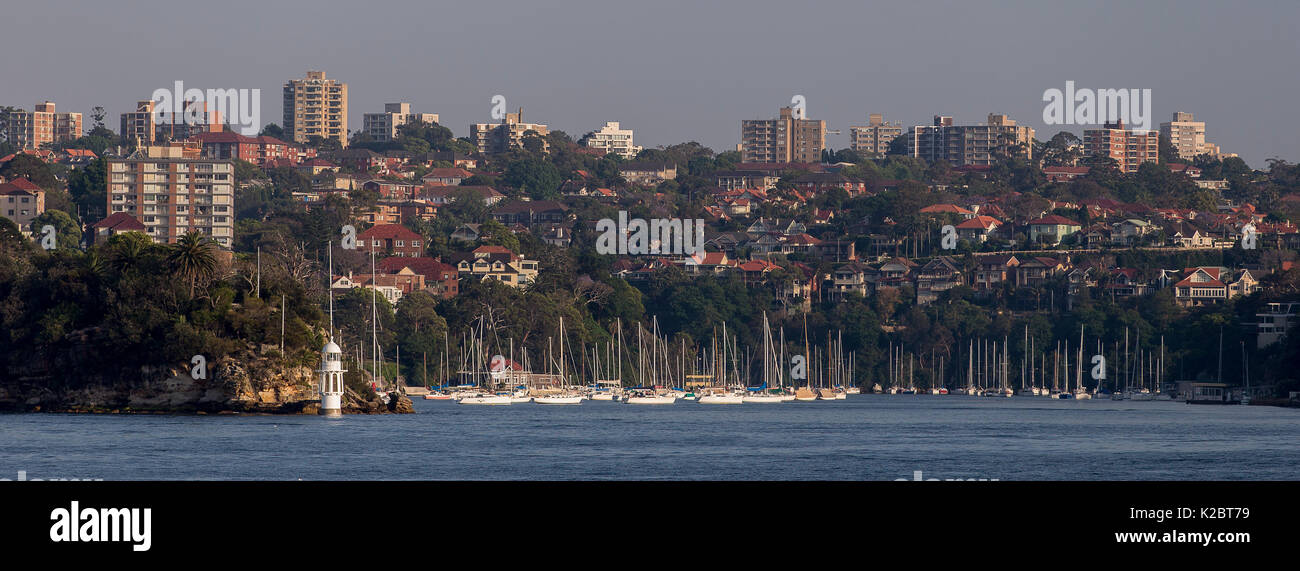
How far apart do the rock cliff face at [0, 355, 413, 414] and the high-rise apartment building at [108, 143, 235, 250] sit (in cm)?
6636

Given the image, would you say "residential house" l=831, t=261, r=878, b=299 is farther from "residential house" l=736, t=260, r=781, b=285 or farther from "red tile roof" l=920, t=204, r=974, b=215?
"red tile roof" l=920, t=204, r=974, b=215

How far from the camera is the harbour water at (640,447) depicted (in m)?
41.2

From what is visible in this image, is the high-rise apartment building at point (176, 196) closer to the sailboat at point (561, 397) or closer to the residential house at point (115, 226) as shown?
the residential house at point (115, 226)

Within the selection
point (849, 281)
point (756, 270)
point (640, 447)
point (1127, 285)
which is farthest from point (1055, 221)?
point (640, 447)

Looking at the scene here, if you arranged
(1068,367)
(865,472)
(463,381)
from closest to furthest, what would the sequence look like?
(865,472) → (463,381) → (1068,367)

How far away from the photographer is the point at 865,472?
43.3 meters

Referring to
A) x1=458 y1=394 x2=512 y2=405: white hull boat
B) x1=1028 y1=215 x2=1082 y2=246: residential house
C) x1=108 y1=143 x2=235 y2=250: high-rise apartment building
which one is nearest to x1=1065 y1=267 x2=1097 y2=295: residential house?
x1=1028 y1=215 x2=1082 y2=246: residential house

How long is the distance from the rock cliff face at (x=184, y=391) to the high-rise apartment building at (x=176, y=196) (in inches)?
2612
